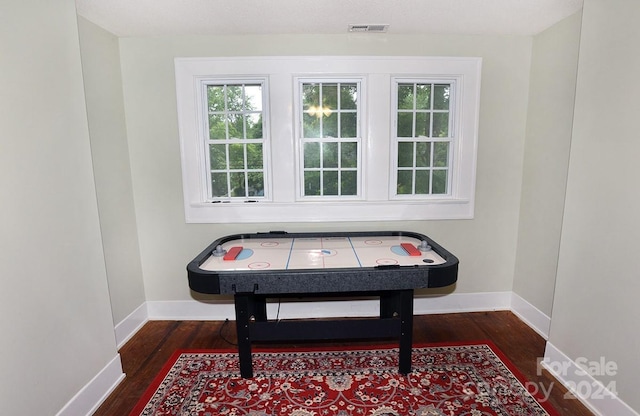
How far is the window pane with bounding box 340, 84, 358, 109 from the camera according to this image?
3.06 metres

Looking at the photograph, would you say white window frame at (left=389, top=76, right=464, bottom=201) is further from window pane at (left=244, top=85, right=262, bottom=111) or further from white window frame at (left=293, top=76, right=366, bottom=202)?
window pane at (left=244, top=85, right=262, bottom=111)

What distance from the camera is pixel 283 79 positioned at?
2938 millimetres

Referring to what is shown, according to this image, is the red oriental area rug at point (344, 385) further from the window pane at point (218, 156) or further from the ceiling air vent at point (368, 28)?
the ceiling air vent at point (368, 28)

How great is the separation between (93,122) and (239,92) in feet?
4.15

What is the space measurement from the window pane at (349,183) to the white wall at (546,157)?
1698mm

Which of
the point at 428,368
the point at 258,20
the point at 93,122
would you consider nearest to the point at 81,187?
the point at 93,122

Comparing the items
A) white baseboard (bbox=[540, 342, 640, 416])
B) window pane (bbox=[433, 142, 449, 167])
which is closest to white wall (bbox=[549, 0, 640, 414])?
white baseboard (bbox=[540, 342, 640, 416])

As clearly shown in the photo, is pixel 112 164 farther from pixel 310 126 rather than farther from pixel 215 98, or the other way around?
pixel 310 126

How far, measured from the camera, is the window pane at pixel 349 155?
313 cm

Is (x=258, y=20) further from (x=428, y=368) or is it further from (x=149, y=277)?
(x=428, y=368)

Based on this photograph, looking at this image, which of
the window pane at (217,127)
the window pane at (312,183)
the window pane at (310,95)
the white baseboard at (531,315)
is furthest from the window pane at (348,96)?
the white baseboard at (531,315)

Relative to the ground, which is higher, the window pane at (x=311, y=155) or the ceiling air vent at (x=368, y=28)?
the ceiling air vent at (x=368, y=28)

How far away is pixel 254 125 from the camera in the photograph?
309 centimetres

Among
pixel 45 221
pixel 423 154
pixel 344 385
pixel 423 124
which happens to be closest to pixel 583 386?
pixel 344 385
